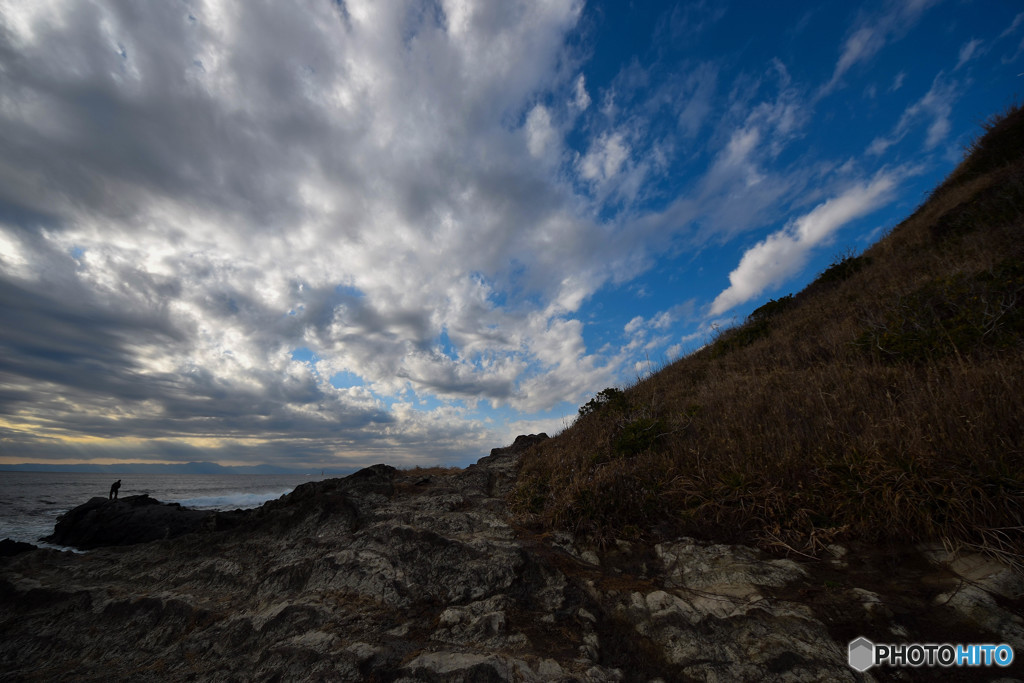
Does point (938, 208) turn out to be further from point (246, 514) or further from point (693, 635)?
point (246, 514)

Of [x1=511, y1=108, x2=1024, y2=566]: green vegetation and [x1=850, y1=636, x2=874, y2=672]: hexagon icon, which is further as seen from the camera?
[x1=511, y1=108, x2=1024, y2=566]: green vegetation

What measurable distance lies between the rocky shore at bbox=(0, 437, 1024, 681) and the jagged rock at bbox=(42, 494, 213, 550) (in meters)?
8.60

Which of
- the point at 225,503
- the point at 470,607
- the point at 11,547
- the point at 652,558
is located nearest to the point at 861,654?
the point at 652,558

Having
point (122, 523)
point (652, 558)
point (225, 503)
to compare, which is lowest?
point (652, 558)

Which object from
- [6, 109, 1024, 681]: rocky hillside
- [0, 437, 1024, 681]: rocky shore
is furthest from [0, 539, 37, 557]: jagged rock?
[0, 437, 1024, 681]: rocky shore

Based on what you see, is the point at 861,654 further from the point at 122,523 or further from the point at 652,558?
the point at 122,523

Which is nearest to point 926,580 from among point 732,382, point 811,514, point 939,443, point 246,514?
point 811,514

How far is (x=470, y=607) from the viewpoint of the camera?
4094 millimetres

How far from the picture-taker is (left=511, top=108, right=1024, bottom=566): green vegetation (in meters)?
3.90

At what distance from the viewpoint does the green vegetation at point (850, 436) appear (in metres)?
3.90

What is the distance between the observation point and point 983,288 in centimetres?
772

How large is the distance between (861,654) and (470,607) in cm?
328

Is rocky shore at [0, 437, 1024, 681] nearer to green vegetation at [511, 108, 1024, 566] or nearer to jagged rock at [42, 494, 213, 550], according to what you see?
green vegetation at [511, 108, 1024, 566]

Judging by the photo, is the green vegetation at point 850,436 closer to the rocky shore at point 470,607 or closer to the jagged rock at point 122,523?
the rocky shore at point 470,607
